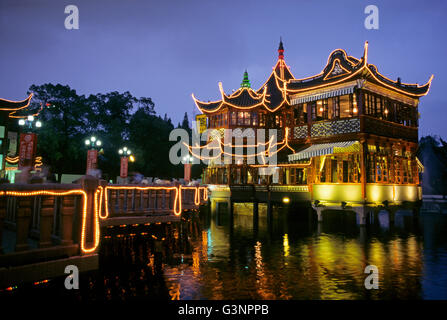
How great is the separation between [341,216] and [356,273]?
61.4ft

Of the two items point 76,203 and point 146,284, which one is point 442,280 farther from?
point 76,203

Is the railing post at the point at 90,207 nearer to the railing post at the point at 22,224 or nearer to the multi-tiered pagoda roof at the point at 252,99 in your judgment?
the railing post at the point at 22,224

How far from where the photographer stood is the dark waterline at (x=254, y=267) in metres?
7.59

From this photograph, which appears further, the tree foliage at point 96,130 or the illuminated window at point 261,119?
the tree foliage at point 96,130

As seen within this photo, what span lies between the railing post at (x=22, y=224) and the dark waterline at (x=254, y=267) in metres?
1.06

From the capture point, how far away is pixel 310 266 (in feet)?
34.4

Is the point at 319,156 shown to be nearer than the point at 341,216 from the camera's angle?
Yes

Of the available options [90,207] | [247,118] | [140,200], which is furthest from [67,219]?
[247,118]

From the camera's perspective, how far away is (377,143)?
72.3ft

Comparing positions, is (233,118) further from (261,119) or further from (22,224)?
(22,224)

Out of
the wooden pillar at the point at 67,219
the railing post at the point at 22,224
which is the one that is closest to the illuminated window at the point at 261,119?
the wooden pillar at the point at 67,219

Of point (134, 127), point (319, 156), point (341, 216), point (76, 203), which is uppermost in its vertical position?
point (134, 127)
